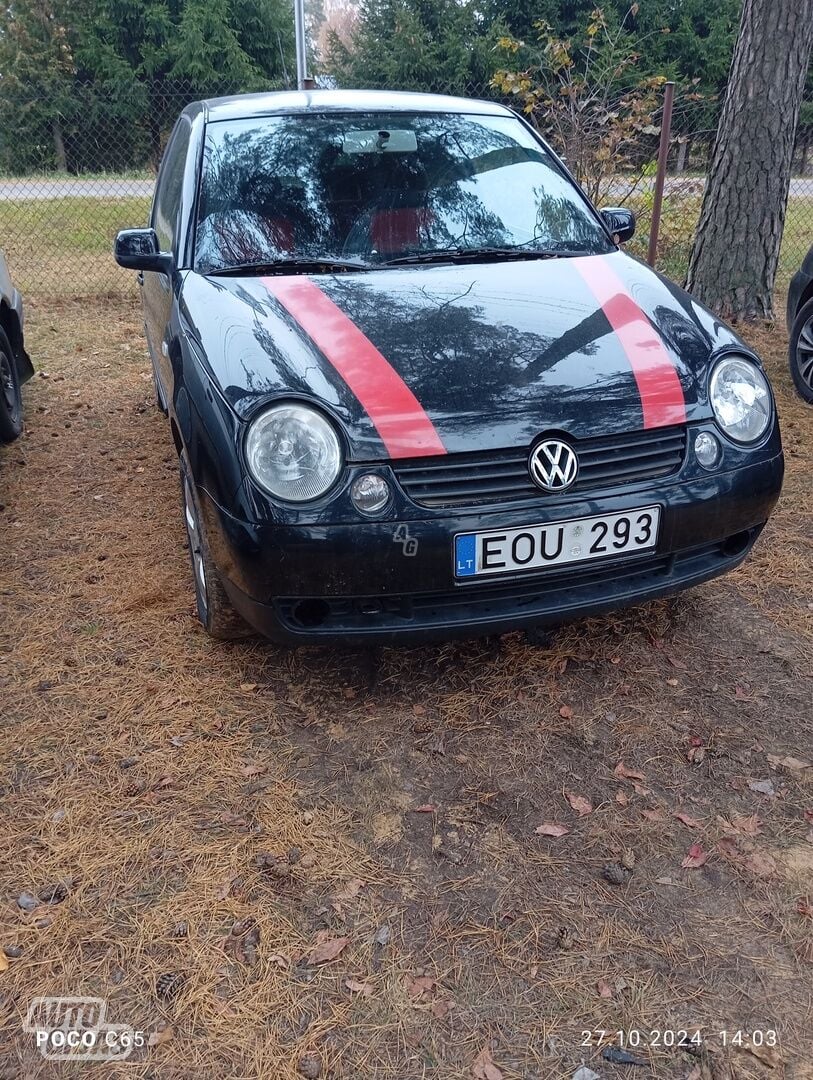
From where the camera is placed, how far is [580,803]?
2.13 m

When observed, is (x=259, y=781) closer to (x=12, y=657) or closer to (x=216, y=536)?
(x=216, y=536)

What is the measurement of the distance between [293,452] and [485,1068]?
54.2 inches

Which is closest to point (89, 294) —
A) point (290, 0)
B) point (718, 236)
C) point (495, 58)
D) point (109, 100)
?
point (718, 236)

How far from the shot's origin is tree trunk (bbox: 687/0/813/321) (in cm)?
589

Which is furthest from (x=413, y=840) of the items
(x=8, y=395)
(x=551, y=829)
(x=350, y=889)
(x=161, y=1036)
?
(x=8, y=395)

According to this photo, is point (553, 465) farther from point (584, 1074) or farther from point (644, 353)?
point (584, 1074)

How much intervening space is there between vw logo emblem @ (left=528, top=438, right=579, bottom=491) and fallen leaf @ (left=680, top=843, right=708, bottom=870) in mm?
918

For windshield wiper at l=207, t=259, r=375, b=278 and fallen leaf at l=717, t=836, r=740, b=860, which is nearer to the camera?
fallen leaf at l=717, t=836, r=740, b=860

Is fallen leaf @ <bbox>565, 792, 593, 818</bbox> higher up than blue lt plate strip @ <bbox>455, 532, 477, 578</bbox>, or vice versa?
blue lt plate strip @ <bbox>455, 532, 477, 578</bbox>

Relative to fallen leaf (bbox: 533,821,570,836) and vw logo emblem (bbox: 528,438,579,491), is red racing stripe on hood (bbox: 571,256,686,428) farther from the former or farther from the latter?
fallen leaf (bbox: 533,821,570,836)

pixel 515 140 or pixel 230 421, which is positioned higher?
pixel 515 140

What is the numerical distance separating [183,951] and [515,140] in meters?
3.16

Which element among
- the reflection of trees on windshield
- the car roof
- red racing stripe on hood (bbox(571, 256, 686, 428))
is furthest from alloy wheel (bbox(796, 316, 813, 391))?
the reflection of trees on windshield

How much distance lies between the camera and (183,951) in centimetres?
175
